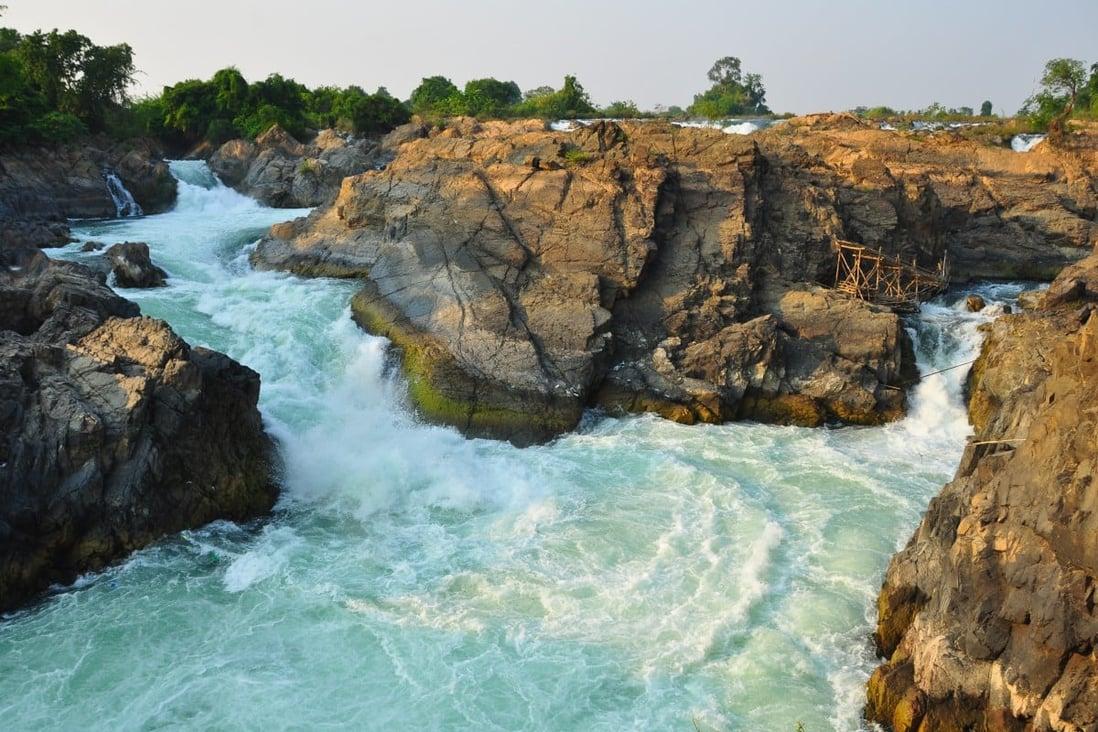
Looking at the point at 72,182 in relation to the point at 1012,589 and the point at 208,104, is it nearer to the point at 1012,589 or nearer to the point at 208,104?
the point at 208,104

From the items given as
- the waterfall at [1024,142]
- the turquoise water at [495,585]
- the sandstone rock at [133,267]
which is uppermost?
the waterfall at [1024,142]

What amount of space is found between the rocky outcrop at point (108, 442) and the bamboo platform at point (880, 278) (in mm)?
14620

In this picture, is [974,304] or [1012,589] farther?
[974,304]

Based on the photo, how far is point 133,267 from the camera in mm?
21688

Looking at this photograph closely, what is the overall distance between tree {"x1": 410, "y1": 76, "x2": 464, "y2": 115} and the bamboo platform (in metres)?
35.5

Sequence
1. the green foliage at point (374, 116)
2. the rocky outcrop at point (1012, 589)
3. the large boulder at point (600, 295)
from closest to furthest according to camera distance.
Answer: the rocky outcrop at point (1012, 589) → the large boulder at point (600, 295) → the green foliage at point (374, 116)

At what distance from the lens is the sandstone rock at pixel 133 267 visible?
21594mm

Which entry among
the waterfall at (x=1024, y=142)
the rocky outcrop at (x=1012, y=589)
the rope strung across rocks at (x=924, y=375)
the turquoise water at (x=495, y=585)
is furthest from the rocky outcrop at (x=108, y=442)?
the waterfall at (x=1024, y=142)

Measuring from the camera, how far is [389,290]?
19.8m

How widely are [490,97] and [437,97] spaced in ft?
15.5

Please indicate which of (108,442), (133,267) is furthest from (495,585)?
(133,267)

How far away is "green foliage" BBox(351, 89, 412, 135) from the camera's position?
44969mm

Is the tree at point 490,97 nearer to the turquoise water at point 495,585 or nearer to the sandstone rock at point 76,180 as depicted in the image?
the sandstone rock at point 76,180

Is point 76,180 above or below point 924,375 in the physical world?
above
